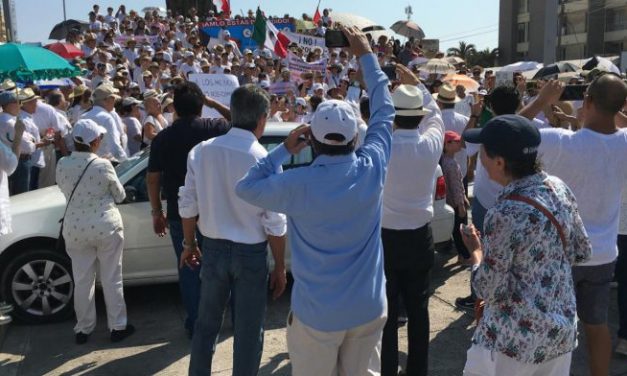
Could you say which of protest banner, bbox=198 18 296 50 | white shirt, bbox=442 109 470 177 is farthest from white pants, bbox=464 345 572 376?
protest banner, bbox=198 18 296 50

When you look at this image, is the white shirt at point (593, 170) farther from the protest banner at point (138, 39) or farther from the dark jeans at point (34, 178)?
the protest banner at point (138, 39)

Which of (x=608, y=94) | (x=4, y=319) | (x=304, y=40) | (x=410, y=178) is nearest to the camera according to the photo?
(x=608, y=94)

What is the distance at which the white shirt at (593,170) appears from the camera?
3.37 m

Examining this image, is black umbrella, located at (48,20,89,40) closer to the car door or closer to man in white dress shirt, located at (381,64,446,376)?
the car door

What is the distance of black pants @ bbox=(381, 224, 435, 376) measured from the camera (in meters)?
3.69

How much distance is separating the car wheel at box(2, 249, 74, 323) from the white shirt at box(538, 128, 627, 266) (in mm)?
3952

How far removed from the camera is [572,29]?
6412 cm

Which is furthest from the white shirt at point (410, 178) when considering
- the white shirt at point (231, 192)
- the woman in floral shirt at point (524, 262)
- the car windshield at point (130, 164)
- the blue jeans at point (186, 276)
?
the car windshield at point (130, 164)

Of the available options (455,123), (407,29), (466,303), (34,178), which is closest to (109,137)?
(34,178)

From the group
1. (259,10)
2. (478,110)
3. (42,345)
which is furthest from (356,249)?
(259,10)

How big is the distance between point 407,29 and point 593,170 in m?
22.6

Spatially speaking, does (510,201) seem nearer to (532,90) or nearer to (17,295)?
(17,295)

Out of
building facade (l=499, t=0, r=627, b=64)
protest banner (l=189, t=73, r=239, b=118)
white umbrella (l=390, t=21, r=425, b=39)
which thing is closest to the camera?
protest banner (l=189, t=73, r=239, b=118)

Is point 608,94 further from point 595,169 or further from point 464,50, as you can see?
point 464,50
